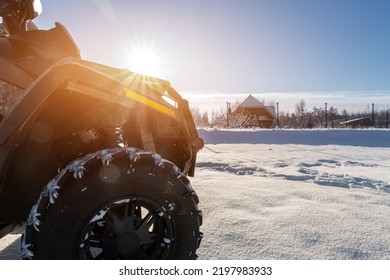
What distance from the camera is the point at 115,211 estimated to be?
4.21 ft

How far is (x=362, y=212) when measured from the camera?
2430 millimetres

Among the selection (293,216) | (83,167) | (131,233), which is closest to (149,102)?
(83,167)

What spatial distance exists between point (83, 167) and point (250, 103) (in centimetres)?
3276

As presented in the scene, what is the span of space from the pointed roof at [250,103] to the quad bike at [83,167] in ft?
101

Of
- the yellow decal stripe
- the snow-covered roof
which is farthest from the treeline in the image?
the yellow decal stripe

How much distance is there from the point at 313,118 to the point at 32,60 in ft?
99.7

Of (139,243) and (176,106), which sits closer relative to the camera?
(139,243)

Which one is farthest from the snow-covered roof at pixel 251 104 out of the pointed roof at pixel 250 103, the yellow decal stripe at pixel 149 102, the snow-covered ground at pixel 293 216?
the yellow decal stripe at pixel 149 102

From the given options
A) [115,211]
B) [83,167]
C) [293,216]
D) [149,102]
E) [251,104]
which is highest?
[251,104]

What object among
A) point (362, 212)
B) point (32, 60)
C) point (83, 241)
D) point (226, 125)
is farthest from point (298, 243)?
point (226, 125)

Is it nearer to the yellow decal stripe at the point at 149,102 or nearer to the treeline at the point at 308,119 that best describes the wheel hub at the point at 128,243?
the yellow decal stripe at the point at 149,102

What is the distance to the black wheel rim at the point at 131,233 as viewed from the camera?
1.22 meters

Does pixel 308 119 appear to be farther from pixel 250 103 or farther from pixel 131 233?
pixel 131 233
